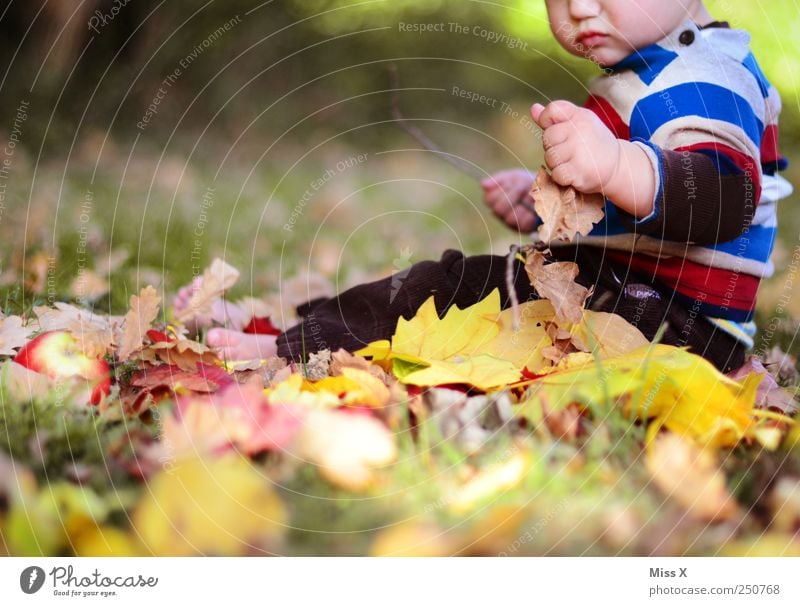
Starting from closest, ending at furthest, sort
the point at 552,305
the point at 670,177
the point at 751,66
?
the point at 670,177, the point at 552,305, the point at 751,66

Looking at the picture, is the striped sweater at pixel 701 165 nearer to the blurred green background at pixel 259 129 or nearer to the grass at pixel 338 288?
the grass at pixel 338 288

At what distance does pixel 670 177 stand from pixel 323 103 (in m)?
1.83

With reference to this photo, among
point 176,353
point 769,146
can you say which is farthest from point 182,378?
point 769,146

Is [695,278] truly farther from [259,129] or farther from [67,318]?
[259,129]

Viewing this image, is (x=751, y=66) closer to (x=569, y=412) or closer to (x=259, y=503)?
(x=569, y=412)

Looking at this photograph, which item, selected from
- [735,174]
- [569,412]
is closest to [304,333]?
[569,412]

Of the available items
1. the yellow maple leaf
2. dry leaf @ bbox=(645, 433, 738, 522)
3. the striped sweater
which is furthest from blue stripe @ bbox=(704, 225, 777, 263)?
dry leaf @ bbox=(645, 433, 738, 522)

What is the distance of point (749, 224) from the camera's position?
1444 mm

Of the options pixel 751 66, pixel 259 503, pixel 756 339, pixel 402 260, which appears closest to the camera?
pixel 259 503

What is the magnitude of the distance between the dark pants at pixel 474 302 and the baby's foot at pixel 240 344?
69mm

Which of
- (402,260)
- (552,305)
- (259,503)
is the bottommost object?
(259,503)

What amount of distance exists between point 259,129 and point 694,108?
5.87ft

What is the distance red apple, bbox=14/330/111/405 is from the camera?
1.26 meters

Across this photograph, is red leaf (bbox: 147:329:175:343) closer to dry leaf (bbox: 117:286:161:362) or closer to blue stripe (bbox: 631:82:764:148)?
dry leaf (bbox: 117:286:161:362)
